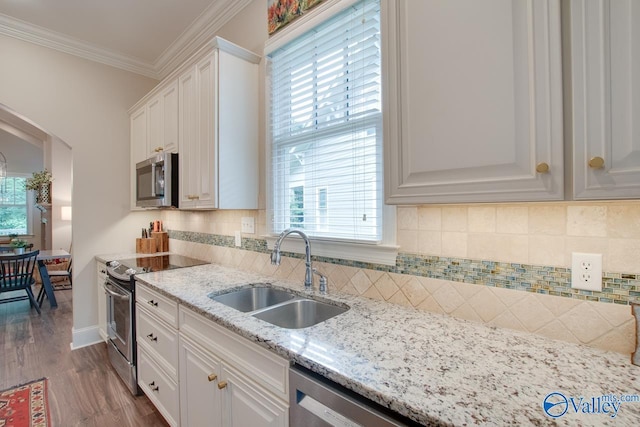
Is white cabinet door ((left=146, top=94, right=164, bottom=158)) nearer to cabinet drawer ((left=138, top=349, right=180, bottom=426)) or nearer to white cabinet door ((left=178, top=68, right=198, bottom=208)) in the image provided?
white cabinet door ((left=178, top=68, right=198, bottom=208))

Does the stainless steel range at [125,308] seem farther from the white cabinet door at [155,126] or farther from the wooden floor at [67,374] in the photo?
the white cabinet door at [155,126]

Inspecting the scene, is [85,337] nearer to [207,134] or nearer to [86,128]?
[86,128]

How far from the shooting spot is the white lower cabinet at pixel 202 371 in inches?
42.0

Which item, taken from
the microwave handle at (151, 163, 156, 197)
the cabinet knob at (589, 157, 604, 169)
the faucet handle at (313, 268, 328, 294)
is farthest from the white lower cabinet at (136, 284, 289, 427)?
the cabinet knob at (589, 157, 604, 169)

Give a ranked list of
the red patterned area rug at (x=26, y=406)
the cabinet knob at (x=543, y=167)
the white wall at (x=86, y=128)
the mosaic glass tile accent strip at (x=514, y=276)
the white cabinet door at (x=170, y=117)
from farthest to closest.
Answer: the white wall at (x=86, y=128), the white cabinet door at (x=170, y=117), the red patterned area rug at (x=26, y=406), the mosaic glass tile accent strip at (x=514, y=276), the cabinet knob at (x=543, y=167)

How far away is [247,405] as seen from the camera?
3.81 feet

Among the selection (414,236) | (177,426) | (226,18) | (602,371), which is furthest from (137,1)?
(602,371)

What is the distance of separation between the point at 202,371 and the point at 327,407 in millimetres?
822

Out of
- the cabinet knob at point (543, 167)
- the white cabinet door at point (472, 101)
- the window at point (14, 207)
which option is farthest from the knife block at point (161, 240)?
the window at point (14, 207)

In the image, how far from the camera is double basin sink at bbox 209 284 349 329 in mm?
1458

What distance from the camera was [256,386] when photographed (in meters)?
1.11

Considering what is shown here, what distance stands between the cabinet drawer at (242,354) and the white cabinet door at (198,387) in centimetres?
7

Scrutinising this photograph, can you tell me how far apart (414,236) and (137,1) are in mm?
2811

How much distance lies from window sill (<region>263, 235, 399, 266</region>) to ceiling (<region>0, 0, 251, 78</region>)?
1872 mm
